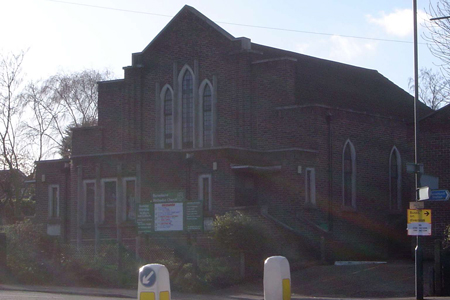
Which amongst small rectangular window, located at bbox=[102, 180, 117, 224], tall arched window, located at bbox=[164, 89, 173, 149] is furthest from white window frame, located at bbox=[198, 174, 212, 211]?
tall arched window, located at bbox=[164, 89, 173, 149]

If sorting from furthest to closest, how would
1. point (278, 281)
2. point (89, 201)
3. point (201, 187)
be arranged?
point (89, 201)
point (201, 187)
point (278, 281)

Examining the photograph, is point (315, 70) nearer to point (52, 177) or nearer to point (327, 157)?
point (327, 157)

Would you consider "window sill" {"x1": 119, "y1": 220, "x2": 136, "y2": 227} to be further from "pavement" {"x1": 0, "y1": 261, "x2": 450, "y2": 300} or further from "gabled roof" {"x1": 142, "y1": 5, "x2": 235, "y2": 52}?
"gabled roof" {"x1": 142, "y1": 5, "x2": 235, "y2": 52}

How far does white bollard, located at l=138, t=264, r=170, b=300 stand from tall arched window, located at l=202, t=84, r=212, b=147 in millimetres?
22036

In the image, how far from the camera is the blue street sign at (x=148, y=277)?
38.1ft

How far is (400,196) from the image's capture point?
35125 mm

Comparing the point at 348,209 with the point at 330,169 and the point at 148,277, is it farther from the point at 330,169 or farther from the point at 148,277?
the point at 148,277

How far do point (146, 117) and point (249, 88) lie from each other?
5784mm

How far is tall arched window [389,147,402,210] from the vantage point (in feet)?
115

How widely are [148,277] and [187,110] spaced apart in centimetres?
2303

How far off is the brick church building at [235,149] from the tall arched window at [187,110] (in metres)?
0.05

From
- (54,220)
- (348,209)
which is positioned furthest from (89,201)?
(348,209)

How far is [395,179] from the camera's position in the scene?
116 ft

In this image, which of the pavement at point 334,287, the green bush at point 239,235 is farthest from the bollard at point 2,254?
the green bush at point 239,235
